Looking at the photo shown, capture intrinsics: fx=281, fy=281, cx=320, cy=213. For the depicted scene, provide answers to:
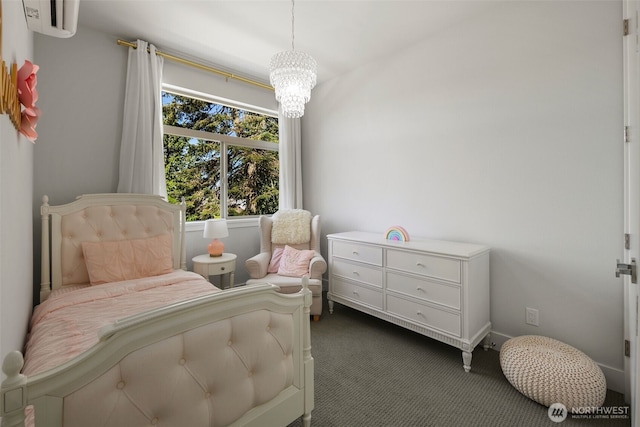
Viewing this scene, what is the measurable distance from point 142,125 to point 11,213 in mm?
1714

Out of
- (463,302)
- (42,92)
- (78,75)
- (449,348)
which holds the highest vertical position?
(78,75)

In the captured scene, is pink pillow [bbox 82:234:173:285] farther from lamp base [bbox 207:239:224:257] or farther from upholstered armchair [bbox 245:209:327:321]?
upholstered armchair [bbox 245:209:327:321]

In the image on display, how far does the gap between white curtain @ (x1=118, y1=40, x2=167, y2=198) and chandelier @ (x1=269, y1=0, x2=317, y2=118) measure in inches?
57.8

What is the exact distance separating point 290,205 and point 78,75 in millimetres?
2477

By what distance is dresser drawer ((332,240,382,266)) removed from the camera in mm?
2611

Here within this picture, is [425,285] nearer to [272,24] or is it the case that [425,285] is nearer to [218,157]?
[272,24]

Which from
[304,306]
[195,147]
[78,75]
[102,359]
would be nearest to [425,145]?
[304,306]

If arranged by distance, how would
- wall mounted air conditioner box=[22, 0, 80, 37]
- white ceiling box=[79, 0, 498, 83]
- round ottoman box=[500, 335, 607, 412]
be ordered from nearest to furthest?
wall mounted air conditioner box=[22, 0, 80, 37] → round ottoman box=[500, 335, 607, 412] → white ceiling box=[79, 0, 498, 83]

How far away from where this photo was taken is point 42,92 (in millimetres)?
2346

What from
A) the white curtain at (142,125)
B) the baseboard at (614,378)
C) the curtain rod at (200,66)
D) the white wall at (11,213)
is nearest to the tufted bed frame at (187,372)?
the white wall at (11,213)

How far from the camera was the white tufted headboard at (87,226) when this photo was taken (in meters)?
2.16

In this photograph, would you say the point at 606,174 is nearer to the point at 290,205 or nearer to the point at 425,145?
the point at 425,145

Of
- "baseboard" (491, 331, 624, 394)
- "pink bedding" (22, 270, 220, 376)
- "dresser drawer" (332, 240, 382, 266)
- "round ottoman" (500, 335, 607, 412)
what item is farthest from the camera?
"dresser drawer" (332, 240, 382, 266)

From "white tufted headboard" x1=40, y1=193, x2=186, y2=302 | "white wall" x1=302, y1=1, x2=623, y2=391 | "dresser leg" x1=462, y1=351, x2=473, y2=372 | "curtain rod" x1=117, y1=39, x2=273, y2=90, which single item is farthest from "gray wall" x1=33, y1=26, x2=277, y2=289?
"dresser leg" x1=462, y1=351, x2=473, y2=372
